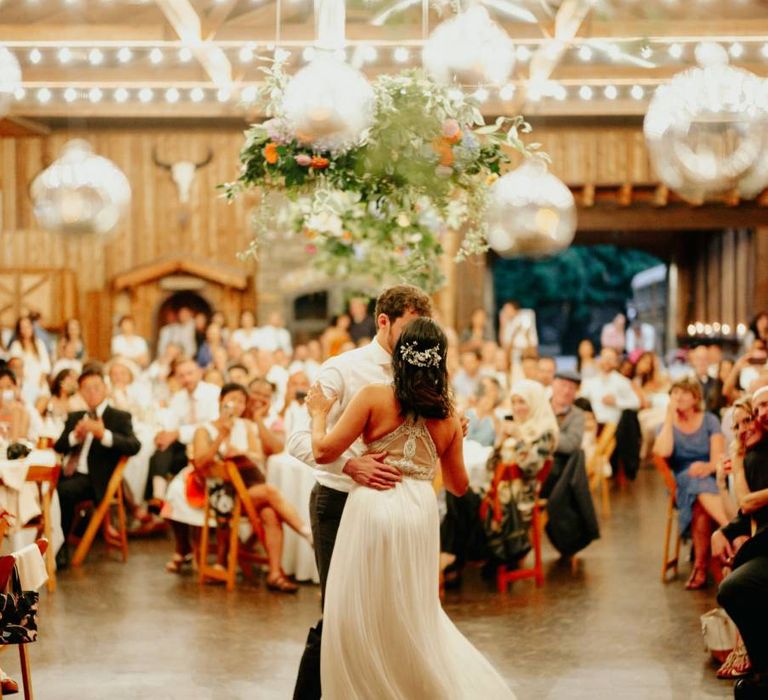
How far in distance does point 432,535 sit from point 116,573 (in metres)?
3.44

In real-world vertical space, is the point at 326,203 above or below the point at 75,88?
below

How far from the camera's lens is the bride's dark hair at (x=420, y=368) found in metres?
3.34

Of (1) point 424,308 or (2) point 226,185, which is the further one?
(2) point 226,185

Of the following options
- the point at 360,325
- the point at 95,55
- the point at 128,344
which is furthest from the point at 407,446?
the point at 128,344

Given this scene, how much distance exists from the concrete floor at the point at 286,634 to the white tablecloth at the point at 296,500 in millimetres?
141

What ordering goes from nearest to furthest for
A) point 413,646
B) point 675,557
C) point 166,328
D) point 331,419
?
point 413,646
point 331,419
point 675,557
point 166,328

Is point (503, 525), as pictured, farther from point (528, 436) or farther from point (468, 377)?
point (468, 377)

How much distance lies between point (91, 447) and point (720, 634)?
12.2ft

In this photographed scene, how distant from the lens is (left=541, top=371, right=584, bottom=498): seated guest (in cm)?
665

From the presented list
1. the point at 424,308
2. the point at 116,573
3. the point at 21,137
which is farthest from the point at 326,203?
the point at 21,137

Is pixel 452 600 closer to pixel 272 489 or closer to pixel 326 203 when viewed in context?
pixel 272 489

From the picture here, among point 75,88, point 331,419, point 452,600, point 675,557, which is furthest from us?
point 75,88

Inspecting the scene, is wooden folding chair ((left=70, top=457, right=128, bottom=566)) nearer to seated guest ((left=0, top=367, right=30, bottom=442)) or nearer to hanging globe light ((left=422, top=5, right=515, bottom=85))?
seated guest ((left=0, top=367, right=30, bottom=442))

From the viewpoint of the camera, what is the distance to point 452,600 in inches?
232
